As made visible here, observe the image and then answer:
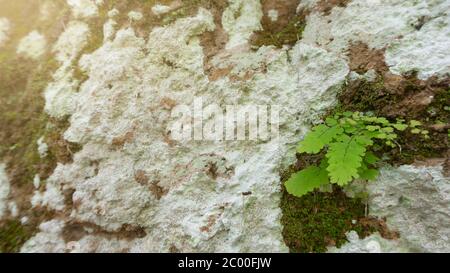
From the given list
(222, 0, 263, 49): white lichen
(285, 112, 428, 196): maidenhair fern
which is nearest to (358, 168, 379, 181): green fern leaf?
(285, 112, 428, 196): maidenhair fern

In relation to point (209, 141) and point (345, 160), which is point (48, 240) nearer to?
point (209, 141)

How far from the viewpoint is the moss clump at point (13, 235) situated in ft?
13.9

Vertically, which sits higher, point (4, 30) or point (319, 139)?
point (4, 30)

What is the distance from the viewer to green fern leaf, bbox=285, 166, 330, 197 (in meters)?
3.41

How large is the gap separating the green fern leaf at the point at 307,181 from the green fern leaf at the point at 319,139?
0.23 m

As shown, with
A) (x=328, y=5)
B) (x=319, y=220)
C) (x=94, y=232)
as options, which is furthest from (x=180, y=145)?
(x=328, y=5)

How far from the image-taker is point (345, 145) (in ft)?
10.7

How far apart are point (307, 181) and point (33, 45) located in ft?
17.0

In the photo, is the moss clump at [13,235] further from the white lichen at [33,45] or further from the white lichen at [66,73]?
the white lichen at [33,45]

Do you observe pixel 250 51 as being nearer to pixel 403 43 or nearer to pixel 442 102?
pixel 403 43

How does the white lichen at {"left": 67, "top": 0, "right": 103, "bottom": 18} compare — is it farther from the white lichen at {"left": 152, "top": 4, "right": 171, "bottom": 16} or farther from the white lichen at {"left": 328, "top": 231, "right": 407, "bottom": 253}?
the white lichen at {"left": 328, "top": 231, "right": 407, "bottom": 253}

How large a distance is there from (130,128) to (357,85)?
303cm
